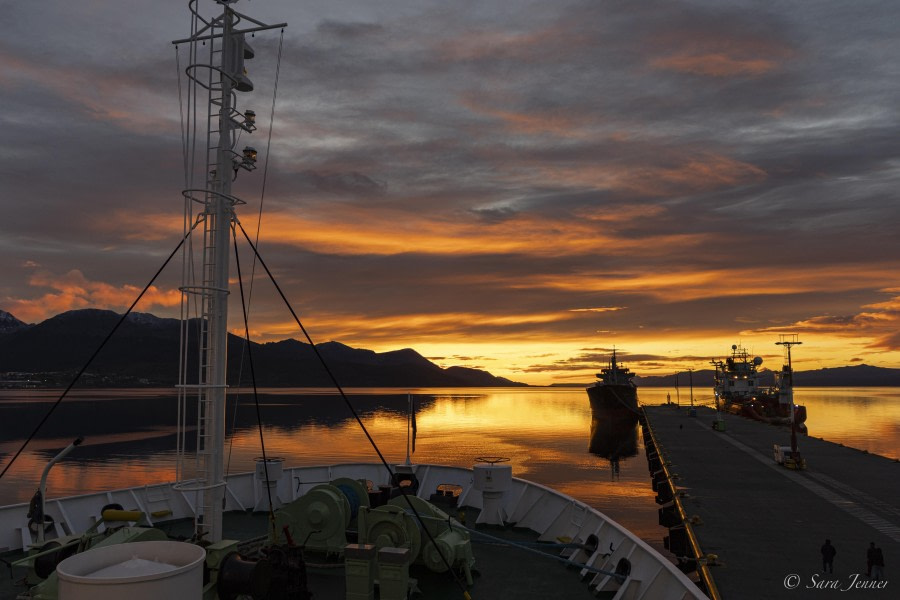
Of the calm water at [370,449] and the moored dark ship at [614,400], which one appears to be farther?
the moored dark ship at [614,400]

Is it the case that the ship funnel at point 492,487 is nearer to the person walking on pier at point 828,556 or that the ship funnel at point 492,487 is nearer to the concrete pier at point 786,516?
the concrete pier at point 786,516

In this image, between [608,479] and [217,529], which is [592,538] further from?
[608,479]

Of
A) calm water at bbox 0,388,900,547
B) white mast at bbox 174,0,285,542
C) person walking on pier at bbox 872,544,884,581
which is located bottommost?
calm water at bbox 0,388,900,547

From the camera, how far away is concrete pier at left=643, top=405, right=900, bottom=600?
20781 millimetres

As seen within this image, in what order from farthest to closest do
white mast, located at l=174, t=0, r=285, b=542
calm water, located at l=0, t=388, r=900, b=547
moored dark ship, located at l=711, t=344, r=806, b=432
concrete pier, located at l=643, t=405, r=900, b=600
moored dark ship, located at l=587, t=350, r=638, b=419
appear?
1. moored dark ship, located at l=587, t=350, r=638, b=419
2. moored dark ship, located at l=711, t=344, r=806, b=432
3. calm water, located at l=0, t=388, r=900, b=547
4. concrete pier, located at l=643, t=405, r=900, b=600
5. white mast, located at l=174, t=0, r=285, b=542

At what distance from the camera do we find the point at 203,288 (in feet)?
47.4

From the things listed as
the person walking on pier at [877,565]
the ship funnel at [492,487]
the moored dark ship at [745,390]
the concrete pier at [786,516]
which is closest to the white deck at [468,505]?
the ship funnel at [492,487]

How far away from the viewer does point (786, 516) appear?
30484mm


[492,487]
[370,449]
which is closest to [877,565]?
[492,487]

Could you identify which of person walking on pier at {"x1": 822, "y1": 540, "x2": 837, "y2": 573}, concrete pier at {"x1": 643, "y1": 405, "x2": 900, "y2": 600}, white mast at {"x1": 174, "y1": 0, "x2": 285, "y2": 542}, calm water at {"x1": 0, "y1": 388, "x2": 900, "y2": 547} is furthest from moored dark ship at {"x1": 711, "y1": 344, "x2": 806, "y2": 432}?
white mast at {"x1": 174, "y1": 0, "x2": 285, "y2": 542}

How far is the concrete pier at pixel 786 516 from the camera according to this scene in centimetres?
2078

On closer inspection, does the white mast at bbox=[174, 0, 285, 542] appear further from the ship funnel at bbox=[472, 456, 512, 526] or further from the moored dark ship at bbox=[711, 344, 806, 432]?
the moored dark ship at bbox=[711, 344, 806, 432]

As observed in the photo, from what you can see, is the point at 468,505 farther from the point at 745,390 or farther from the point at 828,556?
the point at 745,390

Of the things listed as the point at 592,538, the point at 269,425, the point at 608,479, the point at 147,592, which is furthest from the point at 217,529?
the point at 269,425
